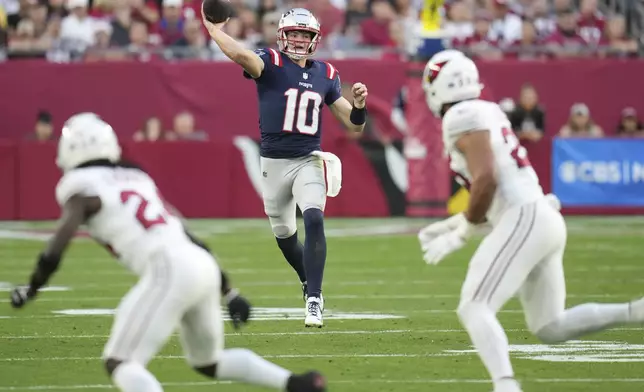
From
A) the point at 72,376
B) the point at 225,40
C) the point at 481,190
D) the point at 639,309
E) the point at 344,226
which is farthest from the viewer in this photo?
the point at 344,226

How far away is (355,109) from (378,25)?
9406mm

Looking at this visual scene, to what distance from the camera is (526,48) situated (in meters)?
18.5

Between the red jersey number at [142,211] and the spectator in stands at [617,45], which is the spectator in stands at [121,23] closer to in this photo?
the spectator in stands at [617,45]

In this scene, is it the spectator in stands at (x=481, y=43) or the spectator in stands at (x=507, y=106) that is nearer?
the spectator in stands at (x=507, y=106)

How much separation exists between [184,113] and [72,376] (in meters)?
10.8

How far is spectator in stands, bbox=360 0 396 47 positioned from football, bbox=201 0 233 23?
30.5 ft

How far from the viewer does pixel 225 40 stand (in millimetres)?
8844

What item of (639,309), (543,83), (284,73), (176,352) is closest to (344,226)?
(543,83)

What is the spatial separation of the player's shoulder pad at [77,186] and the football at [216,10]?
3619 millimetres

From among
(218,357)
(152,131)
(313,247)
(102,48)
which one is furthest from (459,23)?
(218,357)

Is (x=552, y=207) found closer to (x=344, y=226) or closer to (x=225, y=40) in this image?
(x=225, y=40)

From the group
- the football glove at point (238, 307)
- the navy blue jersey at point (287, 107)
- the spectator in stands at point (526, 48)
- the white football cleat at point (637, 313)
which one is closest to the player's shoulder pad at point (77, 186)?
the football glove at point (238, 307)

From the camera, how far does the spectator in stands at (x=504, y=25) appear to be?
61.4ft

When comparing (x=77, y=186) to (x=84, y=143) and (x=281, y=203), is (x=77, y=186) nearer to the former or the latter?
(x=84, y=143)
